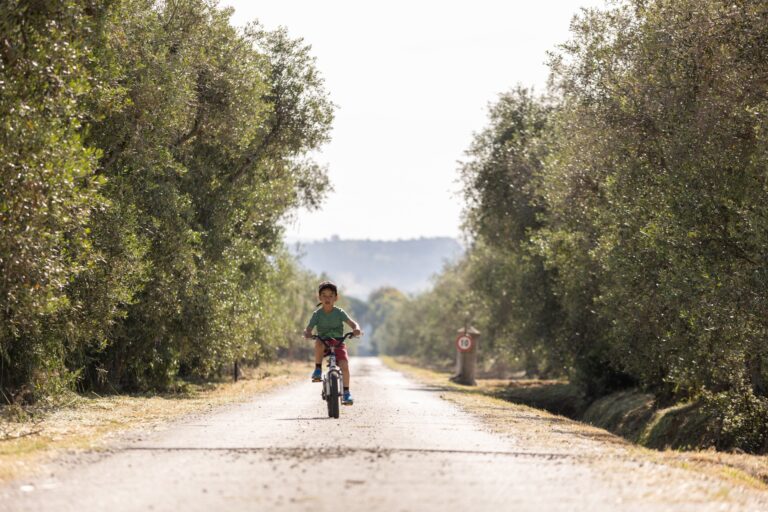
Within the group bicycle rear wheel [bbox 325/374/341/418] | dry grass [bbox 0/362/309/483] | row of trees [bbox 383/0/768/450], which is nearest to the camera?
dry grass [bbox 0/362/309/483]

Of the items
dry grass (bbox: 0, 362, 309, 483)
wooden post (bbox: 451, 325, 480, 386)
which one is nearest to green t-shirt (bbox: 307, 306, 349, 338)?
dry grass (bbox: 0, 362, 309, 483)

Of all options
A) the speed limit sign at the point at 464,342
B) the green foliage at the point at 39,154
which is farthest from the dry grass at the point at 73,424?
the speed limit sign at the point at 464,342

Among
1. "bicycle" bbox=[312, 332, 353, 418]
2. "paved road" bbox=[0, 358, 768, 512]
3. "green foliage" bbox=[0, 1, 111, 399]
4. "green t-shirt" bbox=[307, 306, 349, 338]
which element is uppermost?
"green foliage" bbox=[0, 1, 111, 399]

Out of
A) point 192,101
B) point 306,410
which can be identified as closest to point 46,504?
point 306,410

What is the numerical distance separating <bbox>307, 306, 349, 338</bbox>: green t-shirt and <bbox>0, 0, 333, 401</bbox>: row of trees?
15.0 ft

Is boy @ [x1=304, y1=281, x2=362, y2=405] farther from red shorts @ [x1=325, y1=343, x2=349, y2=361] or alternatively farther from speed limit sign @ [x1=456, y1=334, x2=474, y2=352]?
speed limit sign @ [x1=456, y1=334, x2=474, y2=352]

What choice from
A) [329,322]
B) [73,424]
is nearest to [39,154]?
[73,424]

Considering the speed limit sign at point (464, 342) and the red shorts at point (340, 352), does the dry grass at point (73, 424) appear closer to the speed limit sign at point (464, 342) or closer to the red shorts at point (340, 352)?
the red shorts at point (340, 352)

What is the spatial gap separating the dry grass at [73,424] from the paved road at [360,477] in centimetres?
61

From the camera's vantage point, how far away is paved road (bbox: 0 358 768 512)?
7379 mm

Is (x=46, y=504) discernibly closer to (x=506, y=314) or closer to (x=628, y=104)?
(x=628, y=104)

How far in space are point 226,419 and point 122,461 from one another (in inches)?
235

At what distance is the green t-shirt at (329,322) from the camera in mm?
16109

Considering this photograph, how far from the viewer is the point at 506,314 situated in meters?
47.9
